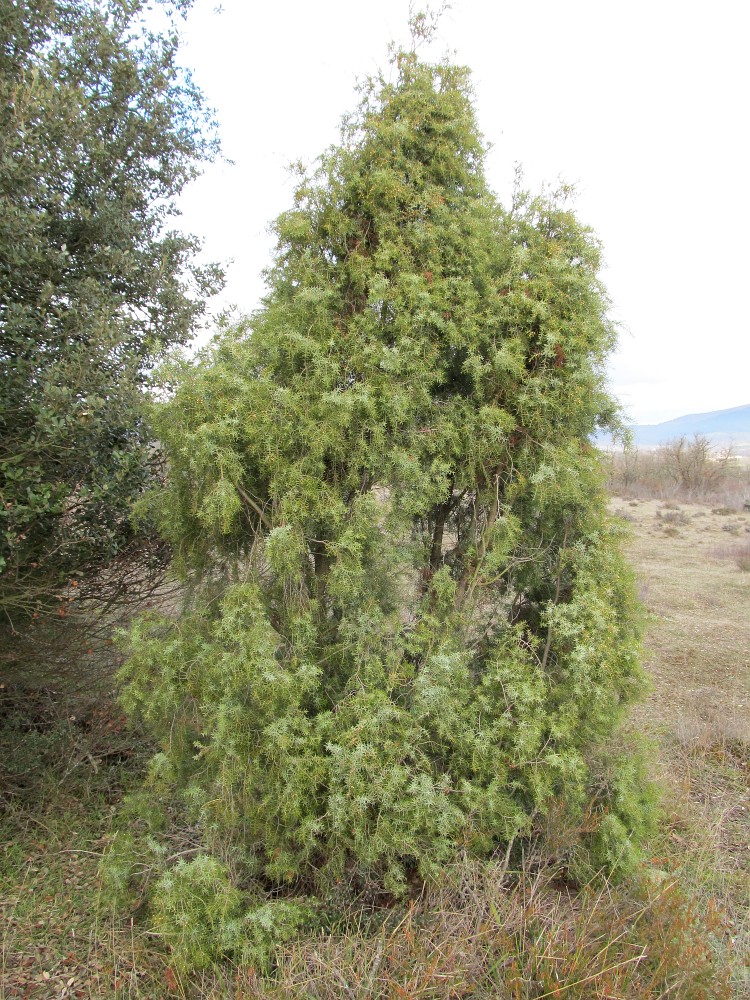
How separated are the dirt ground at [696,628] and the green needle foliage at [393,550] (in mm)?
698

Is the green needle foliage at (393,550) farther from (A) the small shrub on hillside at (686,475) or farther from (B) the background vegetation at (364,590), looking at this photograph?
(A) the small shrub on hillside at (686,475)

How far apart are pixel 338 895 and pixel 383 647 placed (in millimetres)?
1141

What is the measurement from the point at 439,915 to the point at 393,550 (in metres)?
1.60

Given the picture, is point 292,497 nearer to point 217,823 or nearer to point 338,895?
point 217,823

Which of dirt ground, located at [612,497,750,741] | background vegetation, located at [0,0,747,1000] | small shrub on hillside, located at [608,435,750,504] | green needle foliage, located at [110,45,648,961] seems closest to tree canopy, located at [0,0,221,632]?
background vegetation, located at [0,0,747,1000]

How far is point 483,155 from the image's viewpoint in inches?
123

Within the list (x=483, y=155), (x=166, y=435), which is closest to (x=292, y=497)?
(x=166, y=435)

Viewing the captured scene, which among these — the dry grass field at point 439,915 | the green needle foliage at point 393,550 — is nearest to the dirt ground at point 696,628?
the dry grass field at point 439,915

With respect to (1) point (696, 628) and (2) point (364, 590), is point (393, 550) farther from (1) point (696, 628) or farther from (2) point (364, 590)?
(1) point (696, 628)

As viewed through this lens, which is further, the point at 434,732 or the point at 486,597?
the point at 486,597

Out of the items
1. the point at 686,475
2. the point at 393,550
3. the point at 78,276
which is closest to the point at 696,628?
the point at 393,550

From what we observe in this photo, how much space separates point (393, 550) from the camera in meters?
2.93

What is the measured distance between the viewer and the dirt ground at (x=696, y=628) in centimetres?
524

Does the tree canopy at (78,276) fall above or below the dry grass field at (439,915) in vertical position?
above
